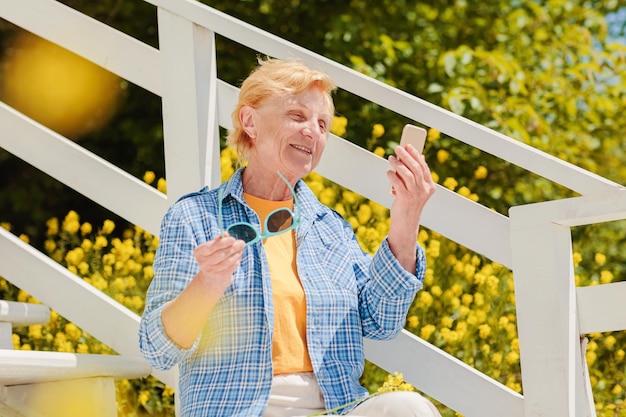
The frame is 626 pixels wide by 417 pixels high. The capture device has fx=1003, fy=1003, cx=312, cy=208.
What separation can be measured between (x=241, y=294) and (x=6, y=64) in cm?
381

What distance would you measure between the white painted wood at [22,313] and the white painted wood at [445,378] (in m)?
0.98

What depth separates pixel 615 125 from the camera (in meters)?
4.77

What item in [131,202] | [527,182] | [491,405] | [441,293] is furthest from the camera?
[527,182]

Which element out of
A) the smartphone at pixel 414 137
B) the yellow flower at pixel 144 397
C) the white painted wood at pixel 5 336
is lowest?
the yellow flower at pixel 144 397

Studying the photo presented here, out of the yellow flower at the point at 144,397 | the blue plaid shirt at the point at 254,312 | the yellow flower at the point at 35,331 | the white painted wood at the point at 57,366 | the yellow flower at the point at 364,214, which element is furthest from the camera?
the yellow flower at the point at 364,214

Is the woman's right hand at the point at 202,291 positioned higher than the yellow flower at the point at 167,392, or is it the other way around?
the woman's right hand at the point at 202,291

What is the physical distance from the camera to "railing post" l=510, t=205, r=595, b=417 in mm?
2234

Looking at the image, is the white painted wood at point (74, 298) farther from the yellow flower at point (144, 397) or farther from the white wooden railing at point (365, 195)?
the yellow flower at point (144, 397)

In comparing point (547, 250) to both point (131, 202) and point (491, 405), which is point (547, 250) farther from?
point (131, 202)

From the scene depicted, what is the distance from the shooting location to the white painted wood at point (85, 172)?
2828 mm

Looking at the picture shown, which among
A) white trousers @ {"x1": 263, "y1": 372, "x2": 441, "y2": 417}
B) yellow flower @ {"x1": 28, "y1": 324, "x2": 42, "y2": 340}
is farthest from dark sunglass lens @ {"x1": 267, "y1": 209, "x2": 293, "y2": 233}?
yellow flower @ {"x1": 28, "y1": 324, "x2": 42, "y2": 340}

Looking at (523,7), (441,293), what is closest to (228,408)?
(441,293)

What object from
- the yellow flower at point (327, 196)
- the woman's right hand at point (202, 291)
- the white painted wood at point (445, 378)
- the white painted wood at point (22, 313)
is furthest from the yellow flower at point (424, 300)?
the woman's right hand at point (202, 291)

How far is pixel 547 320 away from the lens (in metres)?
2.27
